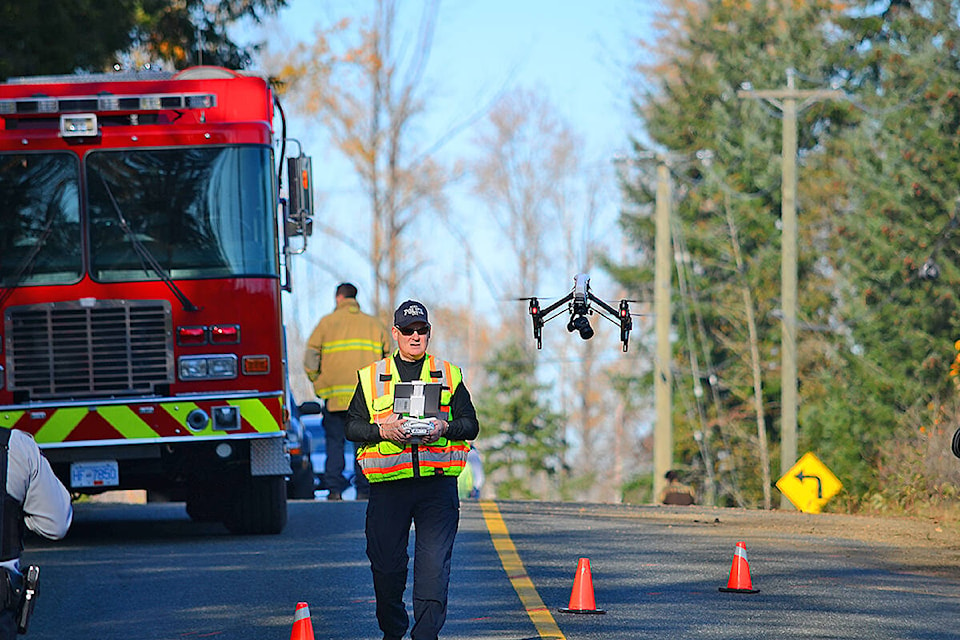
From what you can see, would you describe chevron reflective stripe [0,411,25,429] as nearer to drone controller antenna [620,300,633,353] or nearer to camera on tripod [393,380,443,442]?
camera on tripod [393,380,443,442]

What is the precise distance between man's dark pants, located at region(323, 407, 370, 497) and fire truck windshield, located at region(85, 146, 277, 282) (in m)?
3.41

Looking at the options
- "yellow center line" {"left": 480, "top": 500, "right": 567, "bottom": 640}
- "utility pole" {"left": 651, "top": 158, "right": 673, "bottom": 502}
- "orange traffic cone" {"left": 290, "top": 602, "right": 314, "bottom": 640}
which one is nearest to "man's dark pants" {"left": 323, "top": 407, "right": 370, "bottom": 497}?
"yellow center line" {"left": 480, "top": 500, "right": 567, "bottom": 640}

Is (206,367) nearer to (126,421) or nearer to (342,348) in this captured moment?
(126,421)

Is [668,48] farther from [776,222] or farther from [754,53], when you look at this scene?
[776,222]

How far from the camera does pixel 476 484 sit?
24.2 m

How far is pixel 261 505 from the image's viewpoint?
47.0 feet

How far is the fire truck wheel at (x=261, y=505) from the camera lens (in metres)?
14.2

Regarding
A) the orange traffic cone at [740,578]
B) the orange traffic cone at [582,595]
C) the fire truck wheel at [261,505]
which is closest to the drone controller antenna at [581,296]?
the orange traffic cone at [582,595]

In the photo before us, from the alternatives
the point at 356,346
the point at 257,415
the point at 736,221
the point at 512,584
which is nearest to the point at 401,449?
the point at 512,584

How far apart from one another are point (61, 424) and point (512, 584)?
4073mm

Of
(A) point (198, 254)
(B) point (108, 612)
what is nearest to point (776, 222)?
(A) point (198, 254)

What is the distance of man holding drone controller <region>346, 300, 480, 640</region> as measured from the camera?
8.04 metres

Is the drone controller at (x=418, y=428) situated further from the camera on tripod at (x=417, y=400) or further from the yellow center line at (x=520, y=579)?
the yellow center line at (x=520, y=579)

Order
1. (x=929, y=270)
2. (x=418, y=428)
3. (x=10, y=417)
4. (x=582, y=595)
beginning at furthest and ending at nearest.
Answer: (x=929, y=270)
(x=10, y=417)
(x=582, y=595)
(x=418, y=428)
